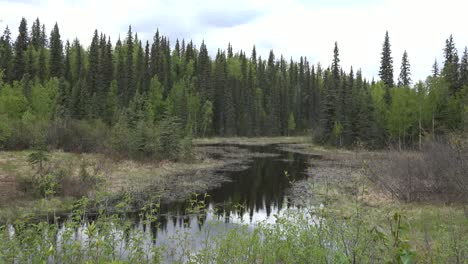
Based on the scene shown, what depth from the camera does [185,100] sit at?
82.6 meters

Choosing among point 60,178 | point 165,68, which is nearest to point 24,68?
point 165,68

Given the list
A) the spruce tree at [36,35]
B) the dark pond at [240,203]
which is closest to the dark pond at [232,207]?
the dark pond at [240,203]

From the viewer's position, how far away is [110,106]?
73.6m

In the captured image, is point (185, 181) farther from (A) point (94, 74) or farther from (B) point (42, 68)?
(B) point (42, 68)

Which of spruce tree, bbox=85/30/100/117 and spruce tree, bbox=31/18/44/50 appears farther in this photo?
spruce tree, bbox=31/18/44/50

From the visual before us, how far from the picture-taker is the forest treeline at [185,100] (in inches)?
1519

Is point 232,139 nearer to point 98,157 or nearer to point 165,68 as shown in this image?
point 165,68

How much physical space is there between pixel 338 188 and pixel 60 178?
17.5 meters

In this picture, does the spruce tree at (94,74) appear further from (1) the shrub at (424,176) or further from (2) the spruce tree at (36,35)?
(1) the shrub at (424,176)

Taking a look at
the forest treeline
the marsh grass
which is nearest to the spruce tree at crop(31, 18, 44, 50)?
the forest treeline

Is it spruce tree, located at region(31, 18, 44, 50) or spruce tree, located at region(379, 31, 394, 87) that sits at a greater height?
spruce tree, located at region(31, 18, 44, 50)

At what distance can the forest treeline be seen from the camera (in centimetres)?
3859

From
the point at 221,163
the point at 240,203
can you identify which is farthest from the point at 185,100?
the point at 240,203

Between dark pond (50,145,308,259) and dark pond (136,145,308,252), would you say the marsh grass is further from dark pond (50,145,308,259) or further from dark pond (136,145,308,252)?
dark pond (136,145,308,252)
